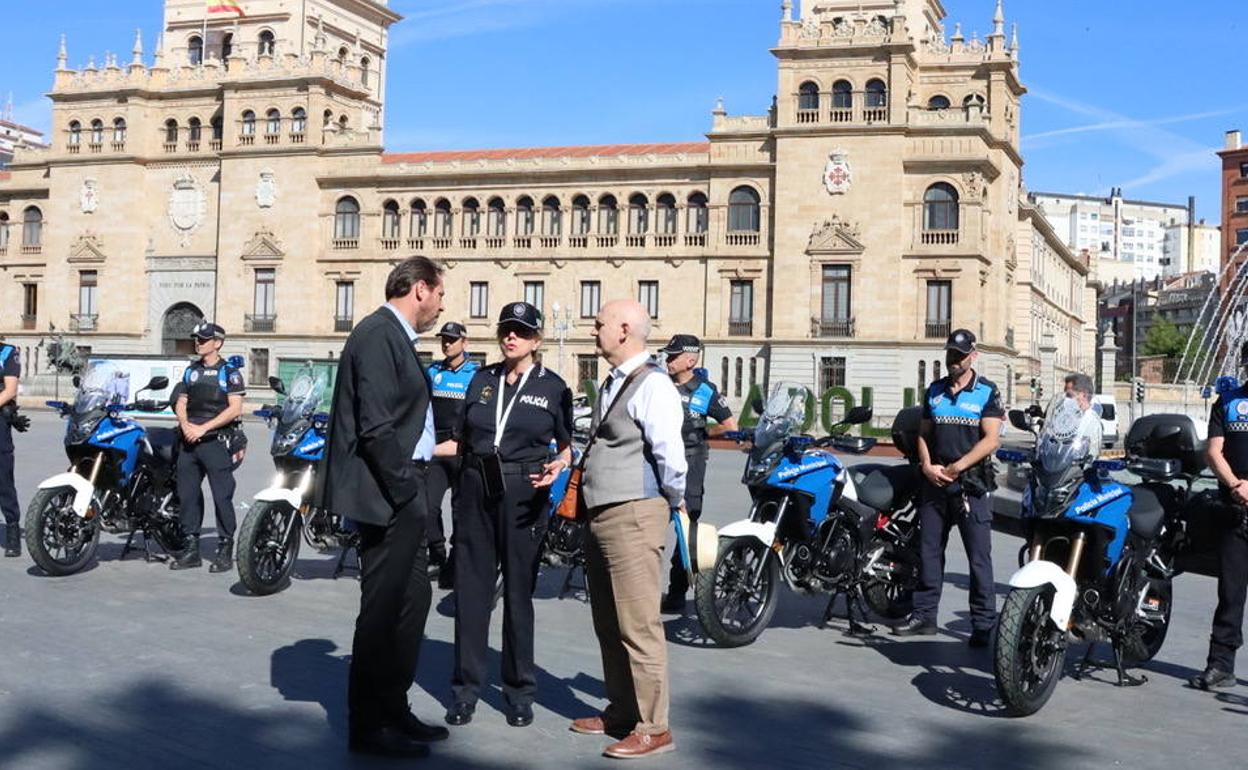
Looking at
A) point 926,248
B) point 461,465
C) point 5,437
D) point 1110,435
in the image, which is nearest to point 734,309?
point 926,248

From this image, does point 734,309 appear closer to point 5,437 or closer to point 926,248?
point 926,248

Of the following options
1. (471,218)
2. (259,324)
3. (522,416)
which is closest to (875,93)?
(471,218)

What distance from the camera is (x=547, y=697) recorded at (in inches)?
241

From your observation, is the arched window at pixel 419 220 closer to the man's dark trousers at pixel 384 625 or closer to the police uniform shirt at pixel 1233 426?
the police uniform shirt at pixel 1233 426

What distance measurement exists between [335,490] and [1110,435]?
110 ft

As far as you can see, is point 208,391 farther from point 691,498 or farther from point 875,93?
point 875,93

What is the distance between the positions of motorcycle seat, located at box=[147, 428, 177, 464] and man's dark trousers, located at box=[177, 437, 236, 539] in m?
0.14

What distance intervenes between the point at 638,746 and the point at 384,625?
1152 millimetres

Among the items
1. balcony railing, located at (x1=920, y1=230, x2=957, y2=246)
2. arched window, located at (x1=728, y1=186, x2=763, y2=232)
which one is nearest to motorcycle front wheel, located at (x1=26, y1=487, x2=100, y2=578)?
balcony railing, located at (x1=920, y1=230, x2=957, y2=246)

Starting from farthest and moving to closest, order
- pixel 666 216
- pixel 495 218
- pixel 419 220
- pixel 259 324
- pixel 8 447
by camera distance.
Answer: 1. pixel 259 324
2. pixel 419 220
3. pixel 495 218
4. pixel 666 216
5. pixel 8 447

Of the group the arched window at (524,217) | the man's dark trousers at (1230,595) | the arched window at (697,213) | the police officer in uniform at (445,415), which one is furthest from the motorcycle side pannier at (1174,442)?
the arched window at (524,217)

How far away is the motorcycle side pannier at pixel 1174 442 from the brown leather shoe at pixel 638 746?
3616 millimetres

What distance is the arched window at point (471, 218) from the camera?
5231 centimetres

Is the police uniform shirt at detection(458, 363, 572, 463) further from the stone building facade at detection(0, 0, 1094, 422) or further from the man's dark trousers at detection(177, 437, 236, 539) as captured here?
the stone building facade at detection(0, 0, 1094, 422)
